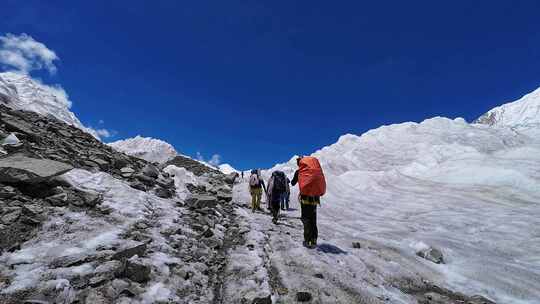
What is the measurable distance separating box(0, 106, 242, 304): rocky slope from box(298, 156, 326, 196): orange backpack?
2.67m

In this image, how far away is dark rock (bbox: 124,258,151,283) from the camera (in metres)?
5.66

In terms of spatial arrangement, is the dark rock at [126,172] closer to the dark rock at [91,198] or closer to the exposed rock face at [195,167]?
the dark rock at [91,198]

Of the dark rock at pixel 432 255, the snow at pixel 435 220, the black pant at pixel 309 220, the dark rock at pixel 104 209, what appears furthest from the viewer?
the dark rock at pixel 432 255

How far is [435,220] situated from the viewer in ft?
57.2

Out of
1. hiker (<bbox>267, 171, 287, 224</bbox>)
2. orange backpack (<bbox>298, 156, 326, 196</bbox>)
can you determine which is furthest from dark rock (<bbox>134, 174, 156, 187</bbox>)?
orange backpack (<bbox>298, 156, 326, 196</bbox>)

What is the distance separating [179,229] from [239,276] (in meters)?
2.88

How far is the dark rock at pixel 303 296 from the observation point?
19.3 feet

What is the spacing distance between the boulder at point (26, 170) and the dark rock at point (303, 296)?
23.6 ft

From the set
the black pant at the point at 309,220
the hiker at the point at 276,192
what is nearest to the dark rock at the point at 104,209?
the black pant at the point at 309,220

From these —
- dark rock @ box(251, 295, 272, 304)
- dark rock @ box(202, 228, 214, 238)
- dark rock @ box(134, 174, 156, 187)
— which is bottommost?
dark rock @ box(251, 295, 272, 304)

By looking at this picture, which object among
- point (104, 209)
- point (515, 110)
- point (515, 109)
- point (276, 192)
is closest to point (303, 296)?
point (104, 209)

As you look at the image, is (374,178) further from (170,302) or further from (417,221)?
(170,302)

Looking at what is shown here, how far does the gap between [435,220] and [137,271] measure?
54.0ft

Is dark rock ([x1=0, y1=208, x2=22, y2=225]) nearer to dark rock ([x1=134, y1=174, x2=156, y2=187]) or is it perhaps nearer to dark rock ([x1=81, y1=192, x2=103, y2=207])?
dark rock ([x1=81, y1=192, x2=103, y2=207])
